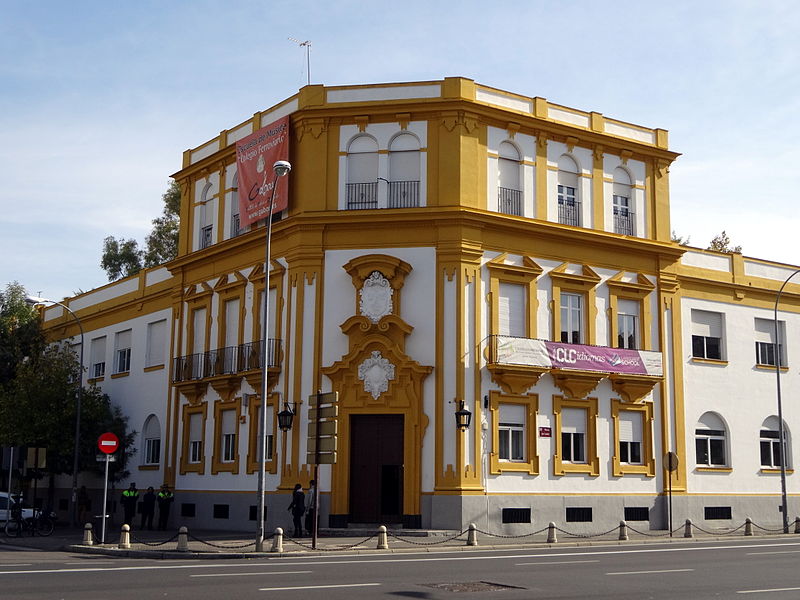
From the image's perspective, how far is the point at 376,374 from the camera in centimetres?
3053

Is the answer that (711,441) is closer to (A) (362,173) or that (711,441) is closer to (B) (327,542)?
(A) (362,173)

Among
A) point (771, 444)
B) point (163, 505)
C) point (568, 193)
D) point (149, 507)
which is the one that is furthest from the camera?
point (771, 444)

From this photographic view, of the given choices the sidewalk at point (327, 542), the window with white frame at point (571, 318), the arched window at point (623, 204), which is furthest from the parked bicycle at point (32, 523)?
the arched window at point (623, 204)

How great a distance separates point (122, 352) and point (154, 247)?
15042 mm

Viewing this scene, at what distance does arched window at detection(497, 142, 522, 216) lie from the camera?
32.2 meters

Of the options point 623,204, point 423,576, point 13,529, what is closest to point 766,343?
point 623,204

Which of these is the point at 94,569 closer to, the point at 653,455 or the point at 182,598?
the point at 182,598

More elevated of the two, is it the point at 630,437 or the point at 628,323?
the point at 628,323

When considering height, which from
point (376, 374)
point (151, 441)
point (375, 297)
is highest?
point (375, 297)

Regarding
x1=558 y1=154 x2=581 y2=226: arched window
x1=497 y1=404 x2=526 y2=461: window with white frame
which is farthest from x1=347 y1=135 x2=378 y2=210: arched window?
x1=497 y1=404 x2=526 y2=461: window with white frame

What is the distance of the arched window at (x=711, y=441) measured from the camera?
35.5 m

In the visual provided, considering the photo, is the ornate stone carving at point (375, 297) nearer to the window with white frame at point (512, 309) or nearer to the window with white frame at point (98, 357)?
the window with white frame at point (512, 309)

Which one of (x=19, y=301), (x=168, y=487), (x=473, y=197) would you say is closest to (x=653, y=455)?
(x=473, y=197)

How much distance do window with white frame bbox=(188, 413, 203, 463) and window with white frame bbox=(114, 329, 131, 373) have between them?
6980mm
